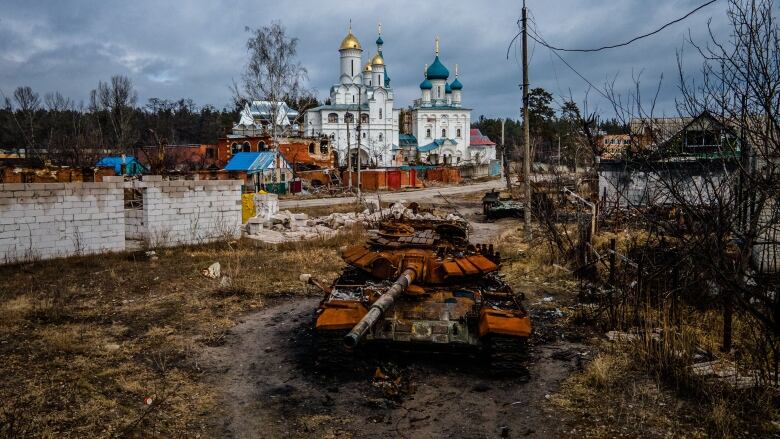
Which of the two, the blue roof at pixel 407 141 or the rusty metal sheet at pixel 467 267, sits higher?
the blue roof at pixel 407 141

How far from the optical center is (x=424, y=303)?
7.15m

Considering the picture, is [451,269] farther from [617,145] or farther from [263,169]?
[263,169]

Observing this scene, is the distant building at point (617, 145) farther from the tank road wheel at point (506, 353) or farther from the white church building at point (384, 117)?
the white church building at point (384, 117)

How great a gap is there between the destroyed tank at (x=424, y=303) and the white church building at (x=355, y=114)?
51.7m

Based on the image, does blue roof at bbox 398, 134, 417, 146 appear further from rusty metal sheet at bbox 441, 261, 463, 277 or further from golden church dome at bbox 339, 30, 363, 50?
rusty metal sheet at bbox 441, 261, 463, 277

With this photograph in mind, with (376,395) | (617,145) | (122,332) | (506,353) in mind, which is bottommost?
(376,395)

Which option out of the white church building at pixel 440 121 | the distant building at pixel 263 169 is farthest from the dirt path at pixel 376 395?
the white church building at pixel 440 121

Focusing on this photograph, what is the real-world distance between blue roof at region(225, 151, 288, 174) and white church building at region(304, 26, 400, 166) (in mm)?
23531

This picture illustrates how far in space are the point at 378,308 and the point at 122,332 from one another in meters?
4.76

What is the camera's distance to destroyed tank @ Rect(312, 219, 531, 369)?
6459 mm

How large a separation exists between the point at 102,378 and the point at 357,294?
3205mm

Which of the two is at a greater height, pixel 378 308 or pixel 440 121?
pixel 440 121

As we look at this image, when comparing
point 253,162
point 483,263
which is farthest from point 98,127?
point 483,263

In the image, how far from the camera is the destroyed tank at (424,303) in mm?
6459
